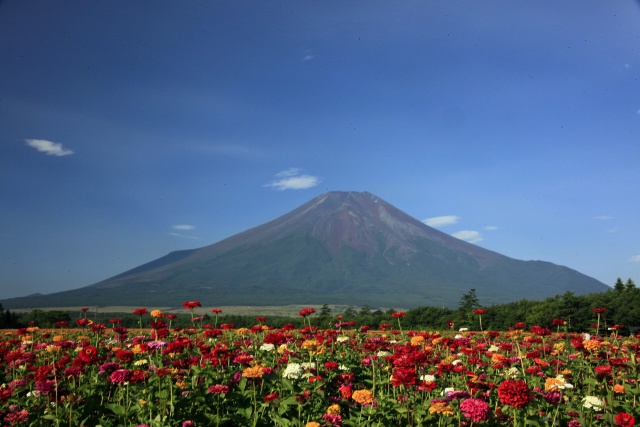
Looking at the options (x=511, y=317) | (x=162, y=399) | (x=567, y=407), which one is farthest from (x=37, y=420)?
(x=511, y=317)

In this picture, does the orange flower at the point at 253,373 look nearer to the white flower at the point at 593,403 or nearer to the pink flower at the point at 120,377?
the pink flower at the point at 120,377

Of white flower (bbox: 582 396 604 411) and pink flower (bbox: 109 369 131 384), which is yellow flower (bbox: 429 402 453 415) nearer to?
white flower (bbox: 582 396 604 411)

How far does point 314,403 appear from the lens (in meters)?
5.69

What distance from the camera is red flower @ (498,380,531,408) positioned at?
3.94 m

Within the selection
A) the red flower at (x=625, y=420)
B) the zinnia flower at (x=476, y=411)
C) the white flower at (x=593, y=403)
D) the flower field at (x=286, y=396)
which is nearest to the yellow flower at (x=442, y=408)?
the flower field at (x=286, y=396)

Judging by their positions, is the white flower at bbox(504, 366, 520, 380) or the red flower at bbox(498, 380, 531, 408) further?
the white flower at bbox(504, 366, 520, 380)

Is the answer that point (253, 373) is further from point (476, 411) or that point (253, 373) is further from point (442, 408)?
point (476, 411)

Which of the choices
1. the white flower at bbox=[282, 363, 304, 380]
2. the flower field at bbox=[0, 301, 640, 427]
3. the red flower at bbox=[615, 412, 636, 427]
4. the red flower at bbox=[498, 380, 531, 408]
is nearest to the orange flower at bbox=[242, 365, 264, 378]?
the flower field at bbox=[0, 301, 640, 427]

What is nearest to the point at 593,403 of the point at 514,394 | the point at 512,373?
the point at 512,373

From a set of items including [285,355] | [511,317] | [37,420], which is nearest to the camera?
[37,420]

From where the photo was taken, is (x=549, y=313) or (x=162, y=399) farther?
(x=549, y=313)

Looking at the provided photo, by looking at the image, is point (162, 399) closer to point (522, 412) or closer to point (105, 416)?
point (105, 416)

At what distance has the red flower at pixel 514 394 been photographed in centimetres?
394

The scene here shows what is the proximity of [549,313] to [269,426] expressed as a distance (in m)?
37.4
